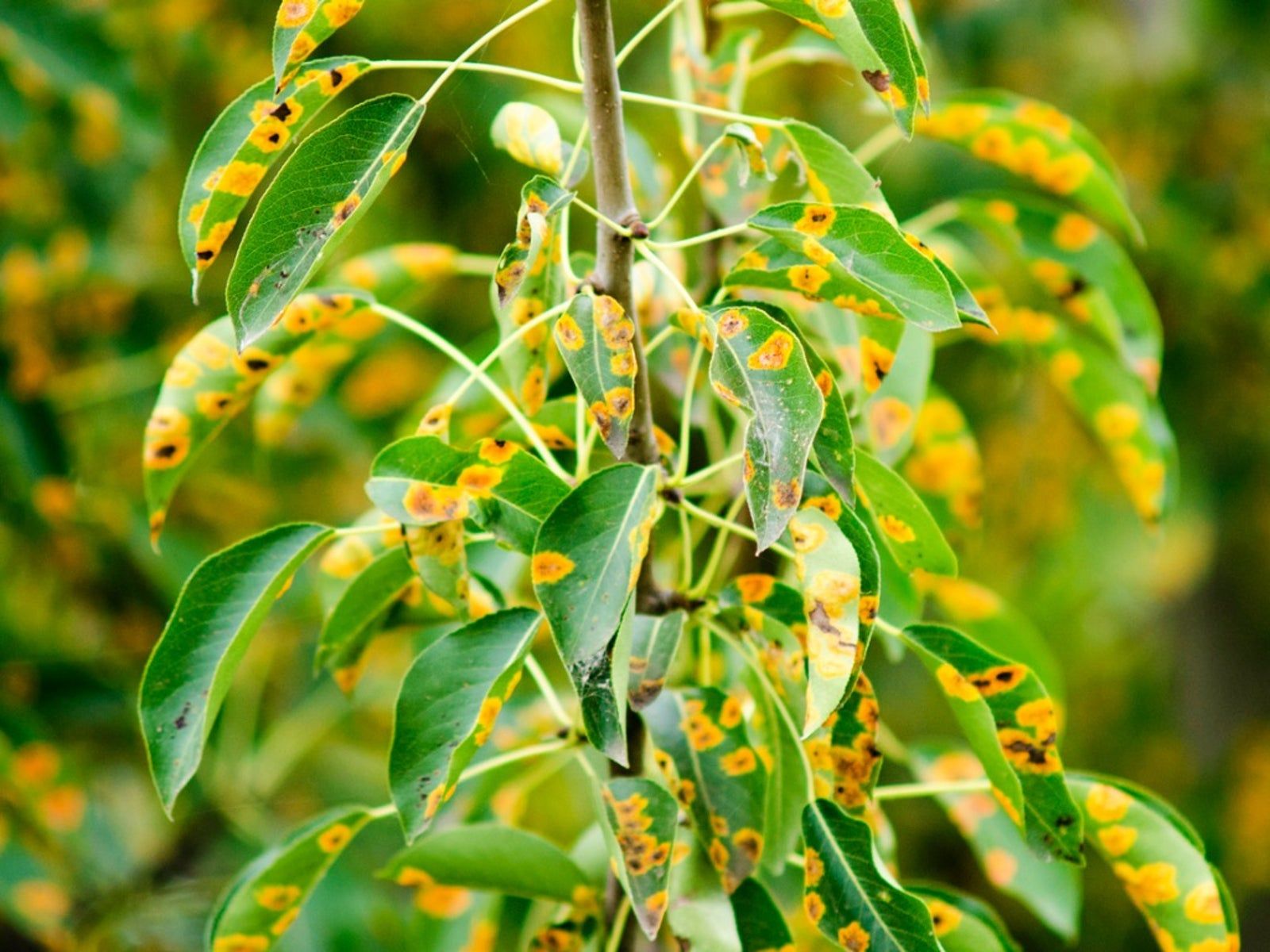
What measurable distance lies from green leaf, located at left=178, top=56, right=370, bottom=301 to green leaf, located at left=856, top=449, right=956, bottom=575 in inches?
12.5

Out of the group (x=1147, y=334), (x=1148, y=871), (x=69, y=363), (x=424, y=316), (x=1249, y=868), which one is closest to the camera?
(x=1148, y=871)

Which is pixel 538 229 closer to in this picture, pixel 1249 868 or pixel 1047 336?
pixel 1047 336

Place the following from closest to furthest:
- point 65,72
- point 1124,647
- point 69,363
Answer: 1. point 65,72
2. point 69,363
3. point 1124,647

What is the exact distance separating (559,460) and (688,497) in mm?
89

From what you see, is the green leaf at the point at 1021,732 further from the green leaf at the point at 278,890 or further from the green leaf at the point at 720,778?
the green leaf at the point at 278,890

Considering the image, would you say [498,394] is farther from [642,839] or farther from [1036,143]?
[1036,143]

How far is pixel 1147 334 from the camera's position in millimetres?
991

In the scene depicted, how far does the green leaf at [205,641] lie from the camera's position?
0.63 meters

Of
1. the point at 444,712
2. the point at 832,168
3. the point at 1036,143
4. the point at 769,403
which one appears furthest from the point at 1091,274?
the point at 444,712

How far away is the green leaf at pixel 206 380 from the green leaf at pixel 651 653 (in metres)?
0.28

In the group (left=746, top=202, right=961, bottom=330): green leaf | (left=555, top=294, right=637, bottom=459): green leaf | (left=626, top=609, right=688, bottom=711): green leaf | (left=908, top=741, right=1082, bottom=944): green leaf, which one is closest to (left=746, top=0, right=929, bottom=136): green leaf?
(left=746, top=202, right=961, bottom=330): green leaf

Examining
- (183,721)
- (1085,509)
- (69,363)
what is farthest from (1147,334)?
(1085,509)

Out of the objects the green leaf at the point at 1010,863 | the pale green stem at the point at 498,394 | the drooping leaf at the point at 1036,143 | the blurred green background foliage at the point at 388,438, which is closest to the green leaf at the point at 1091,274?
the drooping leaf at the point at 1036,143

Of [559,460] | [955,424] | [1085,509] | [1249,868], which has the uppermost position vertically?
[559,460]
